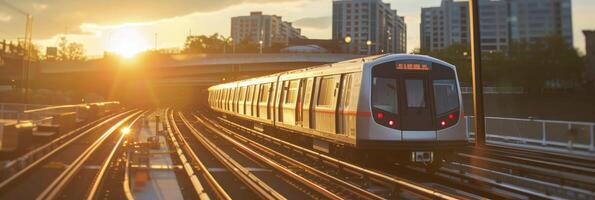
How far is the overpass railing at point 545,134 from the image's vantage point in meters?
18.2

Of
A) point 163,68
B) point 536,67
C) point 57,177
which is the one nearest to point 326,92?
point 57,177

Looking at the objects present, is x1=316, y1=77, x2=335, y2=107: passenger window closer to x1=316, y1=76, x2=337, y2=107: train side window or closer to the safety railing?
x1=316, y1=76, x2=337, y2=107: train side window

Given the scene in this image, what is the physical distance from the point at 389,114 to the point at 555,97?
140 feet

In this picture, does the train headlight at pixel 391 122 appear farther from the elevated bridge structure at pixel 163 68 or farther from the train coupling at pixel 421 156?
the elevated bridge structure at pixel 163 68

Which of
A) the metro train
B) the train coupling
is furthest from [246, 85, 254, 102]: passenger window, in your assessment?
the train coupling

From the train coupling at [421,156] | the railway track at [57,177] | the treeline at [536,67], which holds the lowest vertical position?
the railway track at [57,177]

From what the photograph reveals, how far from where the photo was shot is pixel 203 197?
941cm

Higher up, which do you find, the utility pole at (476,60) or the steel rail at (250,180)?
the utility pole at (476,60)

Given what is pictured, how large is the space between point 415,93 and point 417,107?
13.8 inches

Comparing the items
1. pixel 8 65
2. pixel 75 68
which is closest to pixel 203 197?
pixel 8 65

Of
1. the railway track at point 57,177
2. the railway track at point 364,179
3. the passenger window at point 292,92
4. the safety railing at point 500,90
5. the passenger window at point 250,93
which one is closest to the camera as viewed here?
the railway track at point 364,179

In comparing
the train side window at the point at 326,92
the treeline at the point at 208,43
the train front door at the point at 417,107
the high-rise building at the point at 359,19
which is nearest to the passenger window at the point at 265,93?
the train side window at the point at 326,92

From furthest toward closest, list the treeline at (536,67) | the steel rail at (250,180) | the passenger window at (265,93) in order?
1. the treeline at (536,67)
2. the passenger window at (265,93)
3. the steel rail at (250,180)

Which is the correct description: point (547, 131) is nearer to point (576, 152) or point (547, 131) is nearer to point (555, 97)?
point (576, 152)
